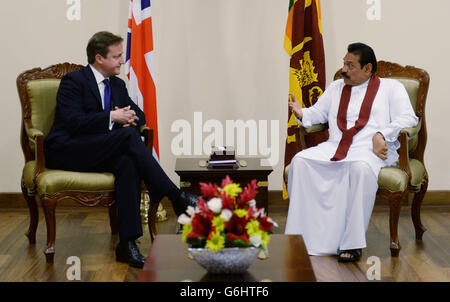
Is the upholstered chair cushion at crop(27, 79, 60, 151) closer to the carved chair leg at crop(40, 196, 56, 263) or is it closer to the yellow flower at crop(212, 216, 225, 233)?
the carved chair leg at crop(40, 196, 56, 263)

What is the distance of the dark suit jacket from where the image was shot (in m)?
4.12

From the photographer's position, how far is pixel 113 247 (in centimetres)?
430

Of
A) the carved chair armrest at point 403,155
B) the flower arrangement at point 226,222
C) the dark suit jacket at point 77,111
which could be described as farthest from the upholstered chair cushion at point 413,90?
the flower arrangement at point 226,222

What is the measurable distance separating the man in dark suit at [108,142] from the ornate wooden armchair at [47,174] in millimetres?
103

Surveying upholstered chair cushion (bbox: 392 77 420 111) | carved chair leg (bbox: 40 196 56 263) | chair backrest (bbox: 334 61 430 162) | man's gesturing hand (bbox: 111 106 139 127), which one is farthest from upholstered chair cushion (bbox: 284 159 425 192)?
carved chair leg (bbox: 40 196 56 263)

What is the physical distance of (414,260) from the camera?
396cm

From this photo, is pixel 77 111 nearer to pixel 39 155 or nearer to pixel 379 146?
pixel 39 155

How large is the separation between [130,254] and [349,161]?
142cm

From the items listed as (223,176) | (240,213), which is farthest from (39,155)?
(240,213)

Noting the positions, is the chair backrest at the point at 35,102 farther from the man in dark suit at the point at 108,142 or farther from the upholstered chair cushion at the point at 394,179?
the upholstered chair cushion at the point at 394,179

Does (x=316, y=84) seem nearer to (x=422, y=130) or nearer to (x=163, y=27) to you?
(x=422, y=130)
